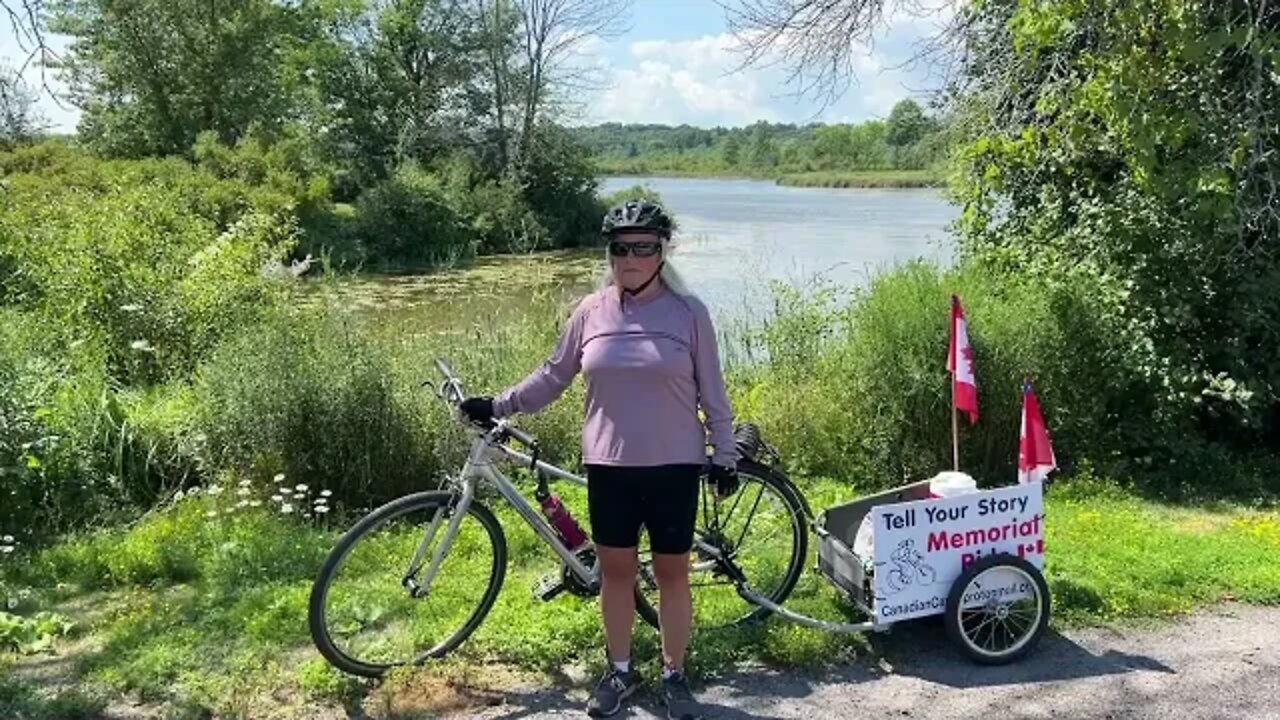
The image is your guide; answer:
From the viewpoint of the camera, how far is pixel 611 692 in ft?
11.8

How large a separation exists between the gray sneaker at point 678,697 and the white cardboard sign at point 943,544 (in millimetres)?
821

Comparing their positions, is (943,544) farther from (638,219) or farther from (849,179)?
(849,179)

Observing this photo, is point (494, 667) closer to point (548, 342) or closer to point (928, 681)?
point (928, 681)

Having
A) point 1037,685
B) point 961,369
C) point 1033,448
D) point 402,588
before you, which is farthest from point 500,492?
point 961,369

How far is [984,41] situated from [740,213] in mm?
33252

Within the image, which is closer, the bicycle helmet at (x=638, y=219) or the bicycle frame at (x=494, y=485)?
the bicycle helmet at (x=638, y=219)

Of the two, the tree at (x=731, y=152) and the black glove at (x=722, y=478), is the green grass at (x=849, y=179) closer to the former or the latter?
the tree at (x=731, y=152)

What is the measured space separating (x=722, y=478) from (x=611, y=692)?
837mm

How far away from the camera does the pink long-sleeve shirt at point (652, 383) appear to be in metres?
3.31

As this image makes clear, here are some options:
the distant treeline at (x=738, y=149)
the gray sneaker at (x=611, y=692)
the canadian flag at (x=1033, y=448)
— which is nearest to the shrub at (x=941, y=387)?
the canadian flag at (x=1033, y=448)

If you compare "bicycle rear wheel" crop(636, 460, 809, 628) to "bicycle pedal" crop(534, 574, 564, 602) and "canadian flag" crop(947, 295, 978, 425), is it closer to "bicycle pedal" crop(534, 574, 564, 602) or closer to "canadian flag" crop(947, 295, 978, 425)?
"bicycle pedal" crop(534, 574, 564, 602)

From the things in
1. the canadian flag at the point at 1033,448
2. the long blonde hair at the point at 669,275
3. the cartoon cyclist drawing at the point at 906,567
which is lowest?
the cartoon cyclist drawing at the point at 906,567

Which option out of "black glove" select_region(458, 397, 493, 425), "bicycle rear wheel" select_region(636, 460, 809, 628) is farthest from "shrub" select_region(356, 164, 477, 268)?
"black glove" select_region(458, 397, 493, 425)

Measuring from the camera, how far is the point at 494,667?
12.9 ft
